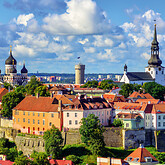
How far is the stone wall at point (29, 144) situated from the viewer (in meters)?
83.3

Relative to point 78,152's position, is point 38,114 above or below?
above

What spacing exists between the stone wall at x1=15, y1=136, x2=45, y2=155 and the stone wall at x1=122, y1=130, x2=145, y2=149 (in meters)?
14.3

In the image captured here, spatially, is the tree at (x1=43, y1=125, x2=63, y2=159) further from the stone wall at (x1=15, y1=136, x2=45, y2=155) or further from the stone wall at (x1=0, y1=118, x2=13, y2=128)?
the stone wall at (x1=0, y1=118, x2=13, y2=128)

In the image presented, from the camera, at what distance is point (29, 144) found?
84875 millimetres

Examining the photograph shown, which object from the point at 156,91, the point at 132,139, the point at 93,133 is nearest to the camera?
the point at 93,133

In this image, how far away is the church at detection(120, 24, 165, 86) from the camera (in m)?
178

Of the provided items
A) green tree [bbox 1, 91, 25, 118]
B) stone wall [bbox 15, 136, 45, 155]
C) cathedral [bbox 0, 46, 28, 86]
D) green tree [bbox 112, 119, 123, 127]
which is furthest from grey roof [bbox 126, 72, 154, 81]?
stone wall [bbox 15, 136, 45, 155]

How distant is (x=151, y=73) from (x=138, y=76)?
7239 mm

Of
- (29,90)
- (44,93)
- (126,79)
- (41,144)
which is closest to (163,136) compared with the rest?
(41,144)

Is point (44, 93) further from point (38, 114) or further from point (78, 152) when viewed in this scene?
point (78, 152)

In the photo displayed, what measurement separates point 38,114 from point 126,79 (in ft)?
309

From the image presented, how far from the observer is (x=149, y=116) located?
84875 millimetres

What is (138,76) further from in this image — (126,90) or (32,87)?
(32,87)

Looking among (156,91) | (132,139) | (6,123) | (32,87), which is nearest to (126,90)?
(156,91)
